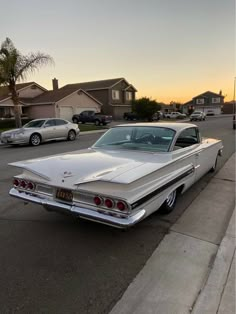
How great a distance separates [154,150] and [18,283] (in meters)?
2.65

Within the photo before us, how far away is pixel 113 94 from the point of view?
140 feet

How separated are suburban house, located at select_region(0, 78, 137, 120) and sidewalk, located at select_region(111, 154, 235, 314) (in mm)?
25981

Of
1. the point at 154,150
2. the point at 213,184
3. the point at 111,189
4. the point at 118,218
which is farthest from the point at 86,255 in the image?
the point at 213,184

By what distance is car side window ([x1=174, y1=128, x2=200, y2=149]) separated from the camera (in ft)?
15.3

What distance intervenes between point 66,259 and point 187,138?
338 cm

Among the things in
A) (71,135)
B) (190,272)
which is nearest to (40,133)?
(71,135)

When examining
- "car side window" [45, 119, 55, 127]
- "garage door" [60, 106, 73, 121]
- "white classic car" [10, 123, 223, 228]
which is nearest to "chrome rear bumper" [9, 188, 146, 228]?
"white classic car" [10, 123, 223, 228]

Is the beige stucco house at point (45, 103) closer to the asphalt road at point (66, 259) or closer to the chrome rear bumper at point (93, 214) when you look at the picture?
the asphalt road at point (66, 259)

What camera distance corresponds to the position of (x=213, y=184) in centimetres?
596

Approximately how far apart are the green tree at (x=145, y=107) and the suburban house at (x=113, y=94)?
4.92m

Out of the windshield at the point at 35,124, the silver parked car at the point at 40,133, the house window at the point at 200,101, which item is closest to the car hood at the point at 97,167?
the silver parked car at the point at 40,133

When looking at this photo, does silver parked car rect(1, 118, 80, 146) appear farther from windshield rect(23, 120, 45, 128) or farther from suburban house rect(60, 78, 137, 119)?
suburban house rect(60, 78, 137, 119)

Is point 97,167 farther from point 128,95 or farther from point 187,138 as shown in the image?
point 128,95

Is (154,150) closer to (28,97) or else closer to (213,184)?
(213,184)
